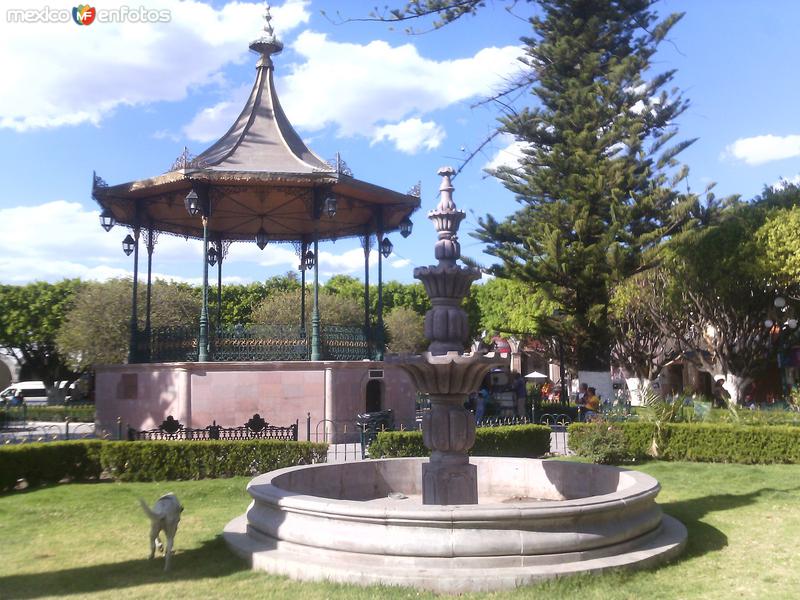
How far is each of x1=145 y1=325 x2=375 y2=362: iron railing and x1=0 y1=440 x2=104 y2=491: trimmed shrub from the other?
4.90 meters

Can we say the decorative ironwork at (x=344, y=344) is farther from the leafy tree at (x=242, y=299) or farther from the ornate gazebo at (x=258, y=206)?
the leafy tree at (x=242, y=299)

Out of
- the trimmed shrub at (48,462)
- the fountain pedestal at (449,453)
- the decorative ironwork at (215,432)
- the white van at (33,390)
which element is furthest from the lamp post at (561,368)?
the white van at (33,390)

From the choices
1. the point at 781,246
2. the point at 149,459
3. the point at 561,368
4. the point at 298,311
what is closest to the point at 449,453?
the point at 149,459

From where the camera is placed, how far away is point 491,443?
14.6 metres

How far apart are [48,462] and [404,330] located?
3568 centimetres

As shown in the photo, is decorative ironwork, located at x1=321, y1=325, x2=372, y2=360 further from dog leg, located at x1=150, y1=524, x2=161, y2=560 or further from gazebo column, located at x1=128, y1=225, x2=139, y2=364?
dog leg, located at x1=150, y1=524, x2=161, y2=560

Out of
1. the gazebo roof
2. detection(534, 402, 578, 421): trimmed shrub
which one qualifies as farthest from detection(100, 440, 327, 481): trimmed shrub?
detection(534, 402, 578, 421): trimmed shrub

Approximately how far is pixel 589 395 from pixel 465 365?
13.8 meters

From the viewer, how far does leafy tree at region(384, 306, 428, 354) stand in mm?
47562

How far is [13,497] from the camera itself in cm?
1133

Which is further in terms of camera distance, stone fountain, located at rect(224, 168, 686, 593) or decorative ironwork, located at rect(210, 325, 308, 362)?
decorative ironwork, located at rect(210, 325, 308, 362)

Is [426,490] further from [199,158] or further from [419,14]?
[199,158]

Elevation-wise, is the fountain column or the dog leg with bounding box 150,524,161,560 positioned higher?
the fountain column

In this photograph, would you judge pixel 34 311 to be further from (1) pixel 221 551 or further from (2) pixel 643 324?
(1) pixel 221 551
